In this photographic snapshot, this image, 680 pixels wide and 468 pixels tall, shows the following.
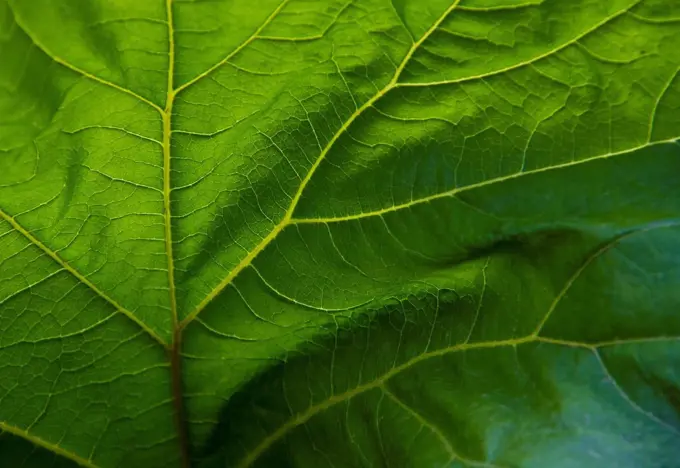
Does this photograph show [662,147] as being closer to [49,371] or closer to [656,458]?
[656,458]

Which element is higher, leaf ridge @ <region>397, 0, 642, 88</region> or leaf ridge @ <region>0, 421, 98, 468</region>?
leaf ridge @ <region>397, 0, 642, 88</region>

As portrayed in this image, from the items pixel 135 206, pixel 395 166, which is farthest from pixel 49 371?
pixel 395 166

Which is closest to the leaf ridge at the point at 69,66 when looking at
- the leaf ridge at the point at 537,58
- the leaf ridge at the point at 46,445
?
the leaf ridge at the point at 537,58

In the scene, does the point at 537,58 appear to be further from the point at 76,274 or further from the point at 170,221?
the point at 76,274

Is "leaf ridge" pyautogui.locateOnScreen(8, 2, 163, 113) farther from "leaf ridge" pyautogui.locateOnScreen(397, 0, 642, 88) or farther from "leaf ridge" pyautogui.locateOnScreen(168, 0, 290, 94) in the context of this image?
"leaf ridge" pyautogui.locateOnScreen(397, 0, 642, 88)

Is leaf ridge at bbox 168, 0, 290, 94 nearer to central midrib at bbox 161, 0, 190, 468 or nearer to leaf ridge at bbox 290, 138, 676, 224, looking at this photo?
central midrib at bbox 161, 0, 190, 468

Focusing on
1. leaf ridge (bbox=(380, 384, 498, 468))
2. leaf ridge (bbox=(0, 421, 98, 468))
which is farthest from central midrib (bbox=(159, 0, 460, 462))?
leaf ridge (bbox=(380, 384, 498, 468))

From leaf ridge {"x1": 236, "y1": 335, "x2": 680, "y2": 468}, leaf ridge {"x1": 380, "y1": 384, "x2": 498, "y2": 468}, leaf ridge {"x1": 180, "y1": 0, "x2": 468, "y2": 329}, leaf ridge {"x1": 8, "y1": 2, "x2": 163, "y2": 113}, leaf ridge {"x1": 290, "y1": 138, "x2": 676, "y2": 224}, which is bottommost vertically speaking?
leaf ridge {"x1": 380, "y1": 384, "x2": 498, "y2": 468}

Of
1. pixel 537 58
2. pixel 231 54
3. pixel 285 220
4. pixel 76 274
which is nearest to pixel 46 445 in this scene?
pixel 76 274

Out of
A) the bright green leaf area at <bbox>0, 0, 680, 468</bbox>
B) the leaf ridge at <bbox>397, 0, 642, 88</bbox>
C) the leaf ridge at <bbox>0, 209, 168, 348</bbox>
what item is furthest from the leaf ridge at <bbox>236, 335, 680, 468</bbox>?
the leaf ridge at <bbox>397, 0, 642, 88</bbox>
